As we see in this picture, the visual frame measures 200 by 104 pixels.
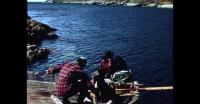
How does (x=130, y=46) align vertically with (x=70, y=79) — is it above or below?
below

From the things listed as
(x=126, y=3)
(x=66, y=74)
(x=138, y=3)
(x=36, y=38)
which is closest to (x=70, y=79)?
(x=66, y=74)

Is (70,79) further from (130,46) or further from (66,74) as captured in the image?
(130,46)

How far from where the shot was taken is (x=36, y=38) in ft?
105

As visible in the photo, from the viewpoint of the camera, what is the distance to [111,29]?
147ft

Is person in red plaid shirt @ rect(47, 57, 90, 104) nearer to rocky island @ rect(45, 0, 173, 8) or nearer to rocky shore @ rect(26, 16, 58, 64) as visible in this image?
rocky shore @ rect(26, 16, 58, 64)

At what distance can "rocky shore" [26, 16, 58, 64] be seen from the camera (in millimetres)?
25125

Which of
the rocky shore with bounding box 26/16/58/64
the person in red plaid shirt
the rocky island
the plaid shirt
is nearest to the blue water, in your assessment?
the rocky shore with bounding box 26/16/58/64

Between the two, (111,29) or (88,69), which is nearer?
(88,69)

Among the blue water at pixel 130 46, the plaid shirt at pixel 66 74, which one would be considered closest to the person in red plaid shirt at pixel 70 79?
the plaid shirt at pixel 66 74
